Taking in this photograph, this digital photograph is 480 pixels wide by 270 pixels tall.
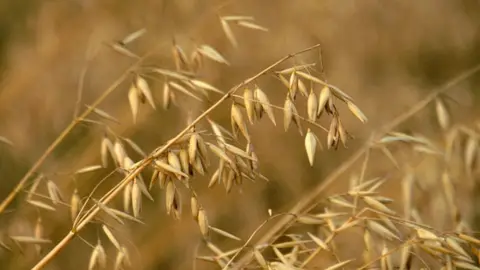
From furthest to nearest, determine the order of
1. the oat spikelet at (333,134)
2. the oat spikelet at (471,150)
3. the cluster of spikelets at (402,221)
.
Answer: the oat spikelet at (471,150), the cluster of spikelets at (402,221), the oat spikelet at (333,134)

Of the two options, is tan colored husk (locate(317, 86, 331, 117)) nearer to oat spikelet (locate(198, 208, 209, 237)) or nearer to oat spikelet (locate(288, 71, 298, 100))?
oat spikelet (locate(288, 71, 298, 100))

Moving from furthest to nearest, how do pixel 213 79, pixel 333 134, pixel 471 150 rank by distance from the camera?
pixel 213 79 < pixel 471 150 < pixel 333 134

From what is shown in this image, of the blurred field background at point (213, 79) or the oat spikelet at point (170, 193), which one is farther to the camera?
the blurred field background at point (213, 79)

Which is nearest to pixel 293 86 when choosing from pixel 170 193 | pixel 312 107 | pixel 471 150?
pixel 312 107

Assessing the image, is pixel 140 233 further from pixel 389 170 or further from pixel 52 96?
pixel 389 170

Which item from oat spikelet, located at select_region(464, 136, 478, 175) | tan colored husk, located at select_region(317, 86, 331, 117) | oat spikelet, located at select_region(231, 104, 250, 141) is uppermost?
tan colored husk, located at select_region(317, 86, 331, 117)

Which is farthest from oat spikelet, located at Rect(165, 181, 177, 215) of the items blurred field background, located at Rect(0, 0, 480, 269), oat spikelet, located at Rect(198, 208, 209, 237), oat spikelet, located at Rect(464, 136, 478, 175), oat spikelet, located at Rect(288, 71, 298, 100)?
oat spikelet, located at Rect(464, 136, 478, 175)

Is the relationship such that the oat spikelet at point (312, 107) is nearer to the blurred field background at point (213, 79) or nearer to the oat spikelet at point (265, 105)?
the oat spikelet at point (265, 105)

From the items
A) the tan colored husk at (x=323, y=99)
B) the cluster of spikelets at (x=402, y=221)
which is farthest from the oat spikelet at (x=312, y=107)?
the cluster of spikelets at (x=402, y=221)

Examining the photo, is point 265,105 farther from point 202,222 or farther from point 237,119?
point 202,222
